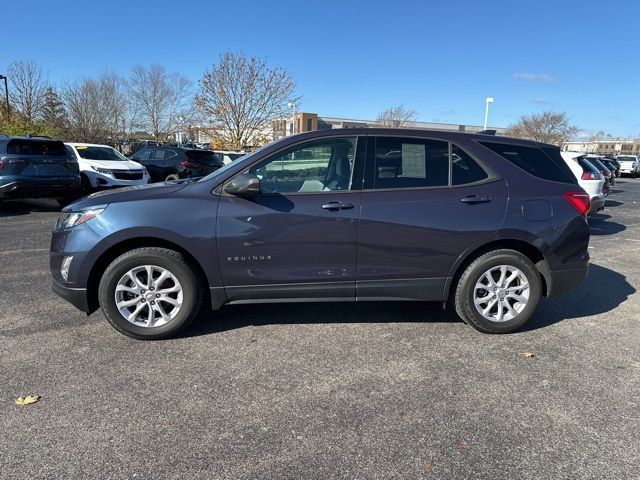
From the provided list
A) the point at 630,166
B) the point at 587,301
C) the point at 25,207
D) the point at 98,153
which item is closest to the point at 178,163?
the point at 98,153

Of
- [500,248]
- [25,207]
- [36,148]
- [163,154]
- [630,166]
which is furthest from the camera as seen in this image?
[630,166]

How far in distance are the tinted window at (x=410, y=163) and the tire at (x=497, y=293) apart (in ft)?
2.67

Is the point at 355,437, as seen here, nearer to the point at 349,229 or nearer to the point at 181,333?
the point at 349,229

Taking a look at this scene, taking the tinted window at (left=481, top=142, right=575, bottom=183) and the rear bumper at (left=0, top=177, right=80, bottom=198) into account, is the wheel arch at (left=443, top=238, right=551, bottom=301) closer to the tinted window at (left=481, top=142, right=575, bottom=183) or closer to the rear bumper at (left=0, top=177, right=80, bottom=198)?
the tinted window at (left=481, top=142, right=575, bottom=183)

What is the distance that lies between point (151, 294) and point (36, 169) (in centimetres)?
799

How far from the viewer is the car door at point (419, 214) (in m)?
3.85

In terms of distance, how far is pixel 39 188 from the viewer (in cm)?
998

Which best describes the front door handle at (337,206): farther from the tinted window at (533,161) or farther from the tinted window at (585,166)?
the tinted window at (585,166)

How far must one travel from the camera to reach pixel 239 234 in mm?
3734

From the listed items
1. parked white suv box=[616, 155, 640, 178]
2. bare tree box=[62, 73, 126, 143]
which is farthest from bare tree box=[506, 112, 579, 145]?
bare tree box=[62, 73, 126, 143]

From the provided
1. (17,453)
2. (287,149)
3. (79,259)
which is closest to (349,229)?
(287,149)

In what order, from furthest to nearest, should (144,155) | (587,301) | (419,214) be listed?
(144,155)
(587,301)
(419,214)

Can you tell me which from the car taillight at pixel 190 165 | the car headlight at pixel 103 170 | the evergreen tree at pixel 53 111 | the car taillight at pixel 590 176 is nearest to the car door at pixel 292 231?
the car taillight at pixel 590 176

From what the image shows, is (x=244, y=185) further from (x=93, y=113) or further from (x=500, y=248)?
(x=93, y=113)
